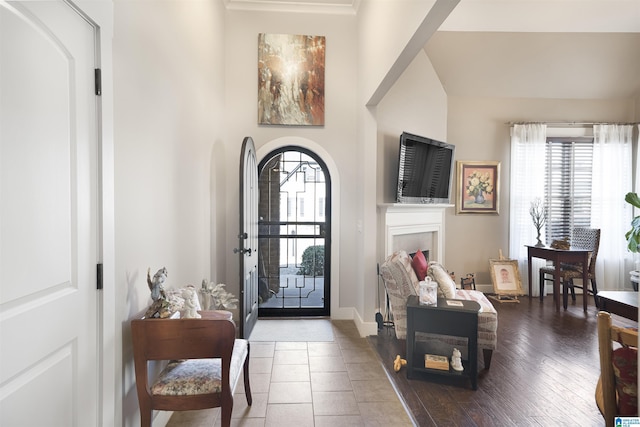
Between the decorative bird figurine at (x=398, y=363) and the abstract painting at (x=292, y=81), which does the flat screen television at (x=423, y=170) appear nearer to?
the abstract painting at (x=292, y=81)

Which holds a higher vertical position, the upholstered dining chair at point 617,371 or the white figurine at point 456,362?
the upholstered dining chair at point 617,371

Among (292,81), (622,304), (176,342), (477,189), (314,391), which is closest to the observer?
(176,342)

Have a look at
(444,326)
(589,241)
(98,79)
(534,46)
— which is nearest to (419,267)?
(444,326)

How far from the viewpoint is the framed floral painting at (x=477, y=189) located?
211 inches

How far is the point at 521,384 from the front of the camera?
2.70 m

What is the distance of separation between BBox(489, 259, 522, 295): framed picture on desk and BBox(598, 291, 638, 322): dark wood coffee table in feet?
7.87

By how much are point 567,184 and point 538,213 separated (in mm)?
722

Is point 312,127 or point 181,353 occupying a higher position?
point 312,127

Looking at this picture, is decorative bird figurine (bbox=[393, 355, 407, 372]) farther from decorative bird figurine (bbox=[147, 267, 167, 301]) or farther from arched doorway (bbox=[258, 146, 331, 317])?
decorative bird figurine (bbox=[147, 267, 167, 301])

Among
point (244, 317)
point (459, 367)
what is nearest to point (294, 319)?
point (244, 317)

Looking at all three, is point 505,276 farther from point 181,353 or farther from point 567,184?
point 181,353

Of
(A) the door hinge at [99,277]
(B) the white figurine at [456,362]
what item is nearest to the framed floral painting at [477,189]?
(B) the white figurine at [456,362]

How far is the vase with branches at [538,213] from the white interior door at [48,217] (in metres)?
5.39

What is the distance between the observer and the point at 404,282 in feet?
10.2
